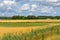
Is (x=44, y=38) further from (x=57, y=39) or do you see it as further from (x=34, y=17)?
(x=34, y=17)

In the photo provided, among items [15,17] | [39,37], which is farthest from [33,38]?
[15,17]

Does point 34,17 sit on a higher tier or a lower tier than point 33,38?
lower

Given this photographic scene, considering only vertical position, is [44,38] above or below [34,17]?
above

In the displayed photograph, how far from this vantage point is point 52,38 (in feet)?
67.3

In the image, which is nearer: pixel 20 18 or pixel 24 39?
pixel 24 39

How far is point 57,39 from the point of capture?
19938 millimetres

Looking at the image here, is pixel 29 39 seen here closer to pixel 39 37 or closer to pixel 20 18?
pixel 39 37

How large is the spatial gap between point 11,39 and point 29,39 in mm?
1439

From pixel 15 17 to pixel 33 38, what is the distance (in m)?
86.0

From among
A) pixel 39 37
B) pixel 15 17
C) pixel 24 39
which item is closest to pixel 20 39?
pixel 24 39

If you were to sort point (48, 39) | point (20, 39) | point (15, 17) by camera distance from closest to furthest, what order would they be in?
point (20, 39) < point (48, 39) < point (15, 17)

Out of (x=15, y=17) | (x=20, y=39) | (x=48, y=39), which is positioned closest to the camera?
(x=20, y=39)

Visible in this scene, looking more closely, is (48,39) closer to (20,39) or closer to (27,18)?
(20,39)

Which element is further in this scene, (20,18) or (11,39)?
(20,18)
